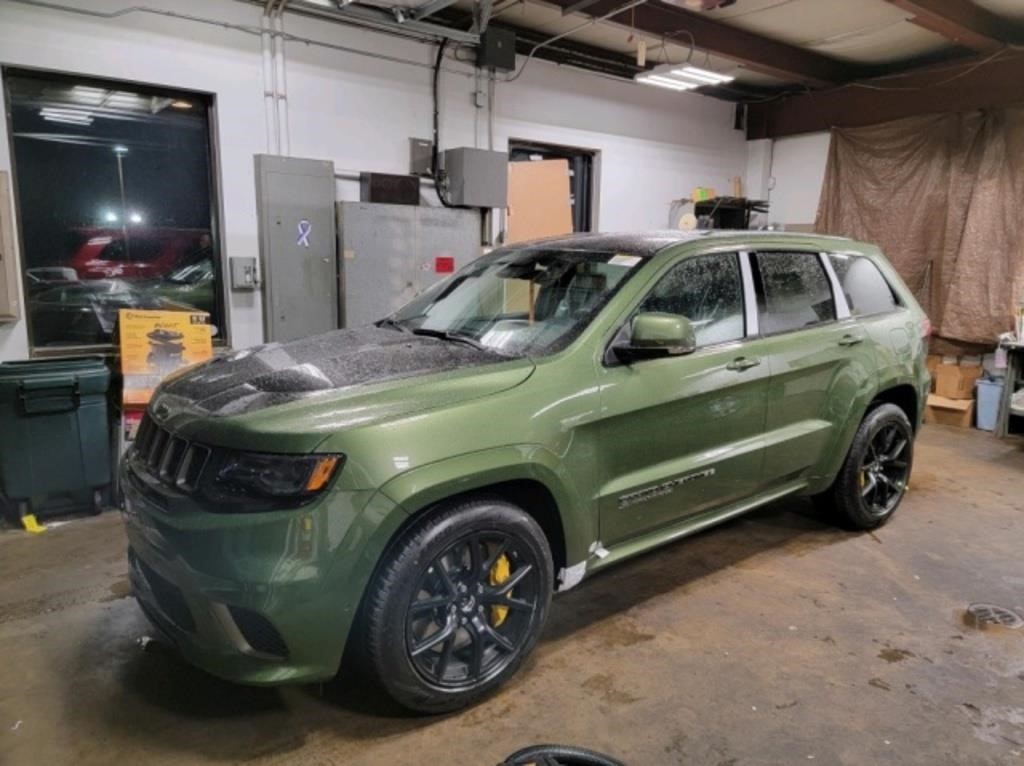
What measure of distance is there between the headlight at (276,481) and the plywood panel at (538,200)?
4927 millimetres

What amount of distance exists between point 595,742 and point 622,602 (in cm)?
90

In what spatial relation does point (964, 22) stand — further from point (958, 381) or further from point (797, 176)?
point (958, 381)

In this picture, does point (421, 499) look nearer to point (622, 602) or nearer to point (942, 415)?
point (622, 602)

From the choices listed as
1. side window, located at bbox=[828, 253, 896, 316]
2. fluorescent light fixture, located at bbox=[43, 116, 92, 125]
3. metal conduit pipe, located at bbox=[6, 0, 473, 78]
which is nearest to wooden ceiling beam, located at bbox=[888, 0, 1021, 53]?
side window, located at bbox=[828, 253, 896, 316]

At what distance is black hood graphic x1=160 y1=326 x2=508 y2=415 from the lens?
2.11 m

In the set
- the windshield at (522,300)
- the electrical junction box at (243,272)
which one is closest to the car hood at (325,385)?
the windshield at (522,300)

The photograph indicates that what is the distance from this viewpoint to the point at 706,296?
114 inches

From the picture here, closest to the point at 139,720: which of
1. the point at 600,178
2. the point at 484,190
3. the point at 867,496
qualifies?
the point at 867,496

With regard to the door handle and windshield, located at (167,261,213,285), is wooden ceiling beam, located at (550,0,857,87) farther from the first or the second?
the door handle

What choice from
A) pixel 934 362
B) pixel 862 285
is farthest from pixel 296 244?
pixel 934 362

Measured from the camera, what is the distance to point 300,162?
504 centimetres

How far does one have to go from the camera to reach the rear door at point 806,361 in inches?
120

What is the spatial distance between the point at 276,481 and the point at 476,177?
4393mm

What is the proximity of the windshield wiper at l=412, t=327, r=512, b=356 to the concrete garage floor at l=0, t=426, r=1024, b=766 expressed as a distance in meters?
1.16
